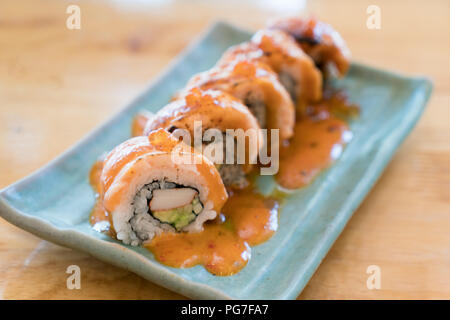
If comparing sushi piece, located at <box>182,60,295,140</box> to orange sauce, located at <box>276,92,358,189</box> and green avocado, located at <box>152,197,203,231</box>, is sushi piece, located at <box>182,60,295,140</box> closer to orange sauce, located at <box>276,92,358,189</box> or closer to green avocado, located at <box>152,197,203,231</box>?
orange sauce, located at <box>276,92,358,189</box>

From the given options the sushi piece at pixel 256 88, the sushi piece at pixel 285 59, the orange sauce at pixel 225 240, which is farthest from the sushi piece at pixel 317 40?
the orange sauce at pixel 225 240

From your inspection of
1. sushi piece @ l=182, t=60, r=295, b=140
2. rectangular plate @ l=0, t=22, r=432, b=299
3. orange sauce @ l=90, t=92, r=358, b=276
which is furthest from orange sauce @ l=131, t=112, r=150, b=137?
sushi piece @ l=182, t=60, r=295, b=140

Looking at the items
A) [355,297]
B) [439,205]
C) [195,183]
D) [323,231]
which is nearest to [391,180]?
[439,205]

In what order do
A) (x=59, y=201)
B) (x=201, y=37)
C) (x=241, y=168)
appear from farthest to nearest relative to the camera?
Result: (x=201, y=37) < (x=241, y=168) < (x=59, y=201)

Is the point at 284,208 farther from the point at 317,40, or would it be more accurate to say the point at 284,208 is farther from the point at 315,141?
the point at 317,40

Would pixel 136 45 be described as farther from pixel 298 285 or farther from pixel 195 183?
pixel 298 285
